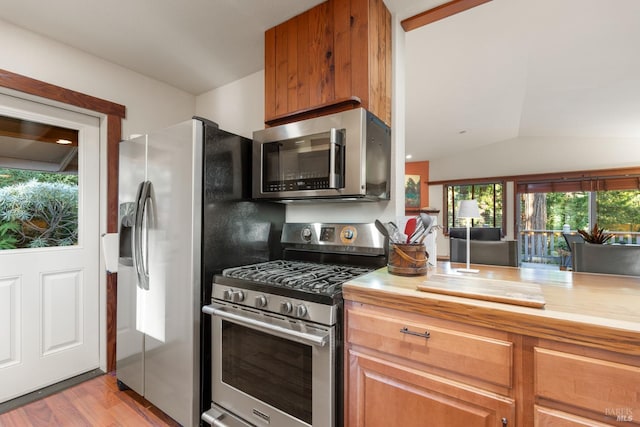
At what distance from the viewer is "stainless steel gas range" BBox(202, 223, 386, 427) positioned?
1.17 metres

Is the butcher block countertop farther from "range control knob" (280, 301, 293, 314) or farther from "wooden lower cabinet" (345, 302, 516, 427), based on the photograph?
"range control knob" (280, 301, 293, 314)

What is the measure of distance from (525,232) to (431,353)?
6.73 metres

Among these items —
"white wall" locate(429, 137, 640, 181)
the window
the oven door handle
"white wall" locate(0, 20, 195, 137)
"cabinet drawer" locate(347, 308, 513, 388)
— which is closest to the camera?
"cabinet drawer" locate(347, 308, 513, 388)

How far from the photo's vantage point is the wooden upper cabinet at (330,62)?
1471 mm

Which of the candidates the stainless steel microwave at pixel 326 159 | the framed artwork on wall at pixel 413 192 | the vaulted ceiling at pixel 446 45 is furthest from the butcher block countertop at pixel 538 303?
the framed artwork on wall at pixel 413 192

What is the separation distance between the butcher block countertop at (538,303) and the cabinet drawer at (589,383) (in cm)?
5

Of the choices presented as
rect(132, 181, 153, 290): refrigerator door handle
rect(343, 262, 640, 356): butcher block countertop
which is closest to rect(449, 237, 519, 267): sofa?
rect(343, 262, 640, 356): butcher block countertop

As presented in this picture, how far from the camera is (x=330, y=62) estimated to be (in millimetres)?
1574

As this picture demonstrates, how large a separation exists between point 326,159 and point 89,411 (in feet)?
6.60

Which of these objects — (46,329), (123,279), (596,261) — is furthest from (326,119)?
(46,329)

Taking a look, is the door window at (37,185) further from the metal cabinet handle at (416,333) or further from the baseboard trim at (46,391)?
the metal cabinet handle at (416,333)

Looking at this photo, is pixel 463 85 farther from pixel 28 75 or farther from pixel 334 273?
pixel 28 75

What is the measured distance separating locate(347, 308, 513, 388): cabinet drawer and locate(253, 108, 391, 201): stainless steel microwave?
0.60 meters

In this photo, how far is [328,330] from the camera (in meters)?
1.16
